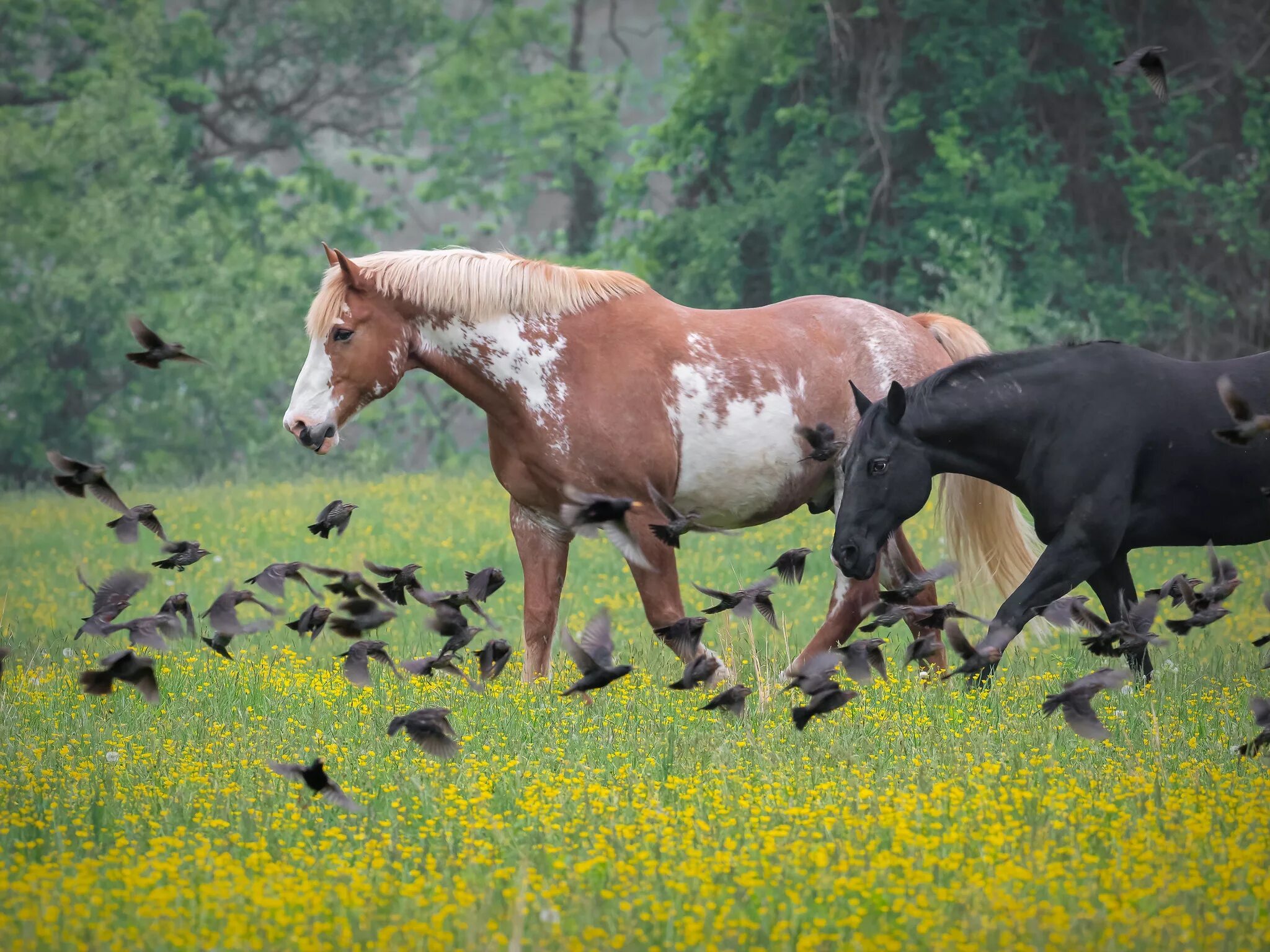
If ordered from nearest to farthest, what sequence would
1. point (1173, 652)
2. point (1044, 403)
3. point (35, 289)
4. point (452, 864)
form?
point (452, 864) → point (1044, 403) → point (1173, 652) → point (35, 289)

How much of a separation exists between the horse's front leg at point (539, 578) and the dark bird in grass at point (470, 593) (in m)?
1.01

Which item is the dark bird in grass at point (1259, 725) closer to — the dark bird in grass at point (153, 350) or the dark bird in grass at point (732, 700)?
the dark bird in grass at point (732, 700)

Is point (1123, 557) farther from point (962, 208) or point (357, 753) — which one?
point (962, 208)

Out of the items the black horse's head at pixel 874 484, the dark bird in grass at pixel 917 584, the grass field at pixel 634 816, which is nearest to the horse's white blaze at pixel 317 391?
the grass field at pixel 634 816

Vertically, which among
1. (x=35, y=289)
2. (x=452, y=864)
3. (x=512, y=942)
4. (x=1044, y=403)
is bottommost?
(x=35, y=289)

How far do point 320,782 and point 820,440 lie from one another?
11.3 feet

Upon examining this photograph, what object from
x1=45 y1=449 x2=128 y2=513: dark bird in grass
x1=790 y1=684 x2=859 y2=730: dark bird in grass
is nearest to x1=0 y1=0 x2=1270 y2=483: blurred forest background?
x1=790 y1=684 x2=859 y2=730: dark bird in grass

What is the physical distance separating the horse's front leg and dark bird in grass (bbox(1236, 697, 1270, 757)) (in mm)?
3476

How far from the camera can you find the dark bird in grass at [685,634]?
6.33 m

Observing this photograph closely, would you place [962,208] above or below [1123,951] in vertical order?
above

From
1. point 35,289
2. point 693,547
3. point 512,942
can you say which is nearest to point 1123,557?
point 512,942

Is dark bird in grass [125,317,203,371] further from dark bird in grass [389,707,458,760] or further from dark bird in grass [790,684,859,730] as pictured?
dark bird in grass [790,684,859,730]

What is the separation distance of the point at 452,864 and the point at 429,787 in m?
0.90

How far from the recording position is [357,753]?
606 centimetres
